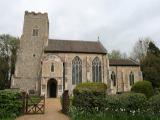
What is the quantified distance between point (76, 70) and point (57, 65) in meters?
4.33

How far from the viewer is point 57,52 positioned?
152 feet

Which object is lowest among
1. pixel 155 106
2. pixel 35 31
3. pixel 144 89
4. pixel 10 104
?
pixel 10 104

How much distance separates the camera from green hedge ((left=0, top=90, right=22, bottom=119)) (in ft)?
64.7

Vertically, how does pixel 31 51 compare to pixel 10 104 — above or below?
above

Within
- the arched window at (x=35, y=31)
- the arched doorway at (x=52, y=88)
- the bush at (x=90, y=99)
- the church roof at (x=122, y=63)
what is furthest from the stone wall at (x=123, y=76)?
the bush at (x=90, y=99)

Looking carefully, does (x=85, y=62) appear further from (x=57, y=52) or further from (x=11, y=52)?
(x=11, y=52)

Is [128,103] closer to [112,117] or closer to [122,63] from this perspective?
[112,117]

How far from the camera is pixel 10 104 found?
20.2 metres

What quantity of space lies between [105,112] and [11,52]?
153ft

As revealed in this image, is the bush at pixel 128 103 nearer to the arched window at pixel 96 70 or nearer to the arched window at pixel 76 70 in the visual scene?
the arched window at pixel 76 70

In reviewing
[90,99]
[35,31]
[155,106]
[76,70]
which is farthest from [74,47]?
[155,106]

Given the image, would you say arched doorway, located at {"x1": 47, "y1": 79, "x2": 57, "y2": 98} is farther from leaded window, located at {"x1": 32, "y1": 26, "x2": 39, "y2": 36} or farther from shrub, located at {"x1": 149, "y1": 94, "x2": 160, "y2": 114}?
shrub, located at {"x1": 149, "y1": 94, "x2": 160, "y2": 114}

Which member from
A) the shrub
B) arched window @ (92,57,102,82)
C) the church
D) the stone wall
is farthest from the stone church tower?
the shrub

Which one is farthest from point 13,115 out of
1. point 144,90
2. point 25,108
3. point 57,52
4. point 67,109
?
point 57,52
